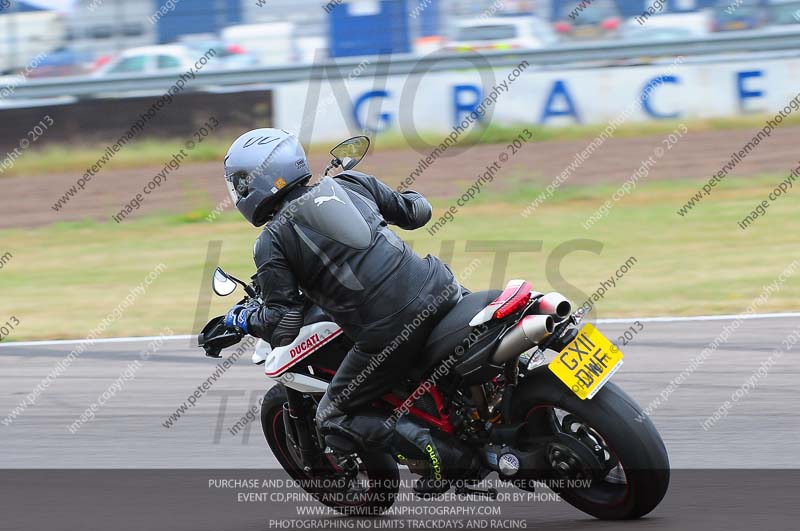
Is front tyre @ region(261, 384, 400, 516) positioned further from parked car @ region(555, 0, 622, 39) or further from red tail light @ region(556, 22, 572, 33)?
red tail light @ region(556, 22, 572, 33)

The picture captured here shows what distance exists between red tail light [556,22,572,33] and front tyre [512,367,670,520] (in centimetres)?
1485

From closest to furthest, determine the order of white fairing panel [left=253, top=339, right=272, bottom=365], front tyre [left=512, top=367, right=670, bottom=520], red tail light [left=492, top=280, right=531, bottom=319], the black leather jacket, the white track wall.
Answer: front tyre [left=512, top=367, right=670, bottom=520] → red tail light [left=492, top=280, right=531, bottom=319] → the black leather jacket → white fairing panel [left=253, top=339, right=272, bottom=365] → the white track wall

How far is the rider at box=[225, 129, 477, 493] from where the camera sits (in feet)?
14.9

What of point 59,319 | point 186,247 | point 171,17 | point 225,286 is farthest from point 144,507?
point 171,17

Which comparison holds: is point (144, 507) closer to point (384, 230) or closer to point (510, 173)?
point (384, 230)

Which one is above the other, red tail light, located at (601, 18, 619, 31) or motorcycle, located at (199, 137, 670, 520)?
motorcycle, located at (199, 137, 670, 520)

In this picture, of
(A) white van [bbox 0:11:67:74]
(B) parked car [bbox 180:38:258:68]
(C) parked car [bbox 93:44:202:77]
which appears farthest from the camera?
(C) parked car [bbox 93:44:202:77]

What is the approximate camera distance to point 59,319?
10070 mm

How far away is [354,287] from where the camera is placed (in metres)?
4.54

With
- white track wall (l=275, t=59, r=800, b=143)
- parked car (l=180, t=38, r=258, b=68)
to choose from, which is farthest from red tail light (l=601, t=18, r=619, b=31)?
parked car (l=180, t=38, r=258, b=68)

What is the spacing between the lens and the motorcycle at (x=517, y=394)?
4301mm

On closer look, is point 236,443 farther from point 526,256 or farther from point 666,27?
point 666,27

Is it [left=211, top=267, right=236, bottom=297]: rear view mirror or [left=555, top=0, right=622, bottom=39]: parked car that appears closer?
[left=211, top=267, right=236, bottom=297]: rear view mirror

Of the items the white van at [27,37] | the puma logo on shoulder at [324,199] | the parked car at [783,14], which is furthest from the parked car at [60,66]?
the puma logo on shoulder at [324,199]
